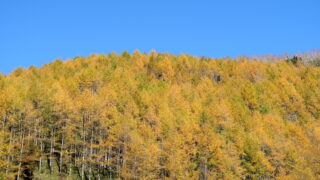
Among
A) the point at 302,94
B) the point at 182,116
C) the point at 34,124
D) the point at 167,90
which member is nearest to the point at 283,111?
the point at 302,94

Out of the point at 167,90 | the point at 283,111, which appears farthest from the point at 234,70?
the point at 167,90

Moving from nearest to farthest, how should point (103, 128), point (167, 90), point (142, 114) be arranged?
point (103, 128), point (142, 114), point (167, 90)

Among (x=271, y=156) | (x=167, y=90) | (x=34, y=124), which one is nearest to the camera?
(x=34, y=124)

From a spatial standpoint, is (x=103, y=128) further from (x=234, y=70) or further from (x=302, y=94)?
(x=234, y=70)

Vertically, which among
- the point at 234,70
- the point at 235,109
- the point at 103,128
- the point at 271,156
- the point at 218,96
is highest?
the point at 234,70

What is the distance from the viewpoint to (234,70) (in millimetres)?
102438

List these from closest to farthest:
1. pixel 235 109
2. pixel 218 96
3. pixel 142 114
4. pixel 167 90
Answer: pixel 142 114 → pixel 235 109 → pixel 167 90 → pixel 218 96

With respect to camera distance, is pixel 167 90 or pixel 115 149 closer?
pixel 115 149

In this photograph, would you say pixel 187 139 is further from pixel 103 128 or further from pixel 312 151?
pixel 312 151

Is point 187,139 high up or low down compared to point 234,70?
down

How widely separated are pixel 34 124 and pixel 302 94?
6435 centimetres

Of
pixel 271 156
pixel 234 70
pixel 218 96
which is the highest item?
pixel 234 70

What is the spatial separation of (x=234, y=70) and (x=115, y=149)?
66.5m

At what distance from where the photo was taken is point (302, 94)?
7888 cm
